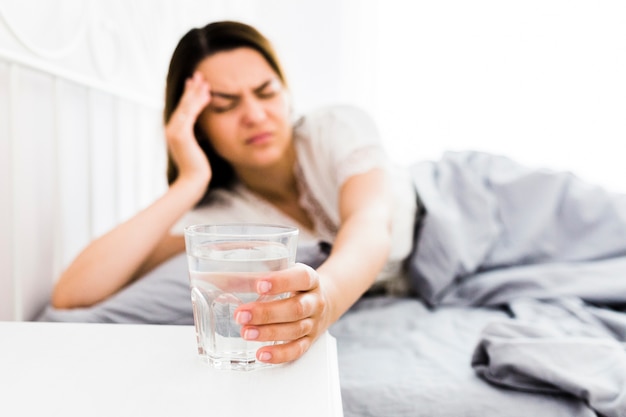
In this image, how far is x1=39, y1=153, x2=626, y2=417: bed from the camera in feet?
1.93

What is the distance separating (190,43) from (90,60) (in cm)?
22

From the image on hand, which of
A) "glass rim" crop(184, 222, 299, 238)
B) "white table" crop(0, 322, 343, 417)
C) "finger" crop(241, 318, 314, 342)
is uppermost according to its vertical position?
"glass rim" crop(184, 222, 299, 238)

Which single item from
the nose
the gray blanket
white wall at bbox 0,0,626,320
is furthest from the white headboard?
the gray blanket

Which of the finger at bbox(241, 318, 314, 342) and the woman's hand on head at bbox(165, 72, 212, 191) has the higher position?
the woman's hand on head at bbox(165, 72, 212, 191)

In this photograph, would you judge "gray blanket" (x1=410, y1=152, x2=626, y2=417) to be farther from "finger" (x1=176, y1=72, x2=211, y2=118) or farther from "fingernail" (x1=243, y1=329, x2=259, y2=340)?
"finger" (x1=176, y1=72, x2=211, y2=118)

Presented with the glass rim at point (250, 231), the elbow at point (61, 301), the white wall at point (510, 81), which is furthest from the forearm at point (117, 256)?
the white wall at point (510, 81)

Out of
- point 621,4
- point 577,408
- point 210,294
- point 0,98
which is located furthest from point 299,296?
point 621,4

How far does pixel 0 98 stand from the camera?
29.2 inches

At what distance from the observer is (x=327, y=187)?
Result: 112 centimetres

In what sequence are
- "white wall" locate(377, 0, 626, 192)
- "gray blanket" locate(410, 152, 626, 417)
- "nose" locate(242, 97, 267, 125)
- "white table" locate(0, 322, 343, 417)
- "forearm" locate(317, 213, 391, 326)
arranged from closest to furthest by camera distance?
1. "white table" locate(0, 322, 343, 417)
2. "forearm" locate(317, 213, 391, 326)
3. "gray blanket" locate(410, 152, 626, 417)
4. "nose" locate(242, 97, 267, 125)
5. "white wall" locate(377, 0, 626, 192)

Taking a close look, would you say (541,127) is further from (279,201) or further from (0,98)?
(0,98)

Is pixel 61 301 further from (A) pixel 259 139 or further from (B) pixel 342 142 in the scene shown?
(B) pixel 342 142

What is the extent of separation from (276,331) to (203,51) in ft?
2.41

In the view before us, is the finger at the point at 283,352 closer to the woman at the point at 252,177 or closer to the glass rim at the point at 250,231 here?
the glass rim at the point at 250,231
